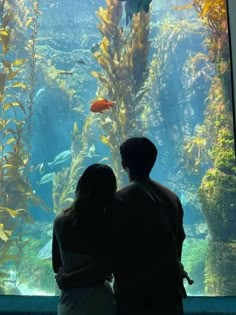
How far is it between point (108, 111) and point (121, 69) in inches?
16.1

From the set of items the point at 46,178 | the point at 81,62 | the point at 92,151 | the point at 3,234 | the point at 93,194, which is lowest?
the point at 3,234

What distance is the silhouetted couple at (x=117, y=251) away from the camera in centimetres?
137

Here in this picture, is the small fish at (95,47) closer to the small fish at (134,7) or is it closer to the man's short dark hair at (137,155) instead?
the small fish at (134,7)

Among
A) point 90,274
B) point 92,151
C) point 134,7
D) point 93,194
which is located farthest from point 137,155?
point 92,151

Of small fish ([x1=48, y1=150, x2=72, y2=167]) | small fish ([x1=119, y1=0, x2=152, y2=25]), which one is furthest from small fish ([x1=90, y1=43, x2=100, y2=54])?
small fish ([x1=48, y1=150, x2=72, y2=167])

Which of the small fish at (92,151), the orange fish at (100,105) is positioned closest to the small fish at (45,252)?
the small fish at (92,151)

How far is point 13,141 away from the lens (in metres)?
3.96

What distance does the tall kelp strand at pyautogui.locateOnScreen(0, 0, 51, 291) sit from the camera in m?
3.90

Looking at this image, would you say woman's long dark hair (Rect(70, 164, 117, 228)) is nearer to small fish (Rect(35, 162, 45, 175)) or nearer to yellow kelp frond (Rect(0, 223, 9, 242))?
yellow kelp frond (Rect(0, 223, 9, 242))

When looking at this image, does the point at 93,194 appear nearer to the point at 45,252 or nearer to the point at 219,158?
the point at 219,158

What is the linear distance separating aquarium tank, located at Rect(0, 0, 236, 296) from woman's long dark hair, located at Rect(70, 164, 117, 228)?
2434mm

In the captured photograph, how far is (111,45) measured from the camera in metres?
3.98

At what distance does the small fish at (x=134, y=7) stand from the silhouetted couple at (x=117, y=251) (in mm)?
2597

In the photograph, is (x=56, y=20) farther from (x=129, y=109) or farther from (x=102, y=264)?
(x=102, y=264)
